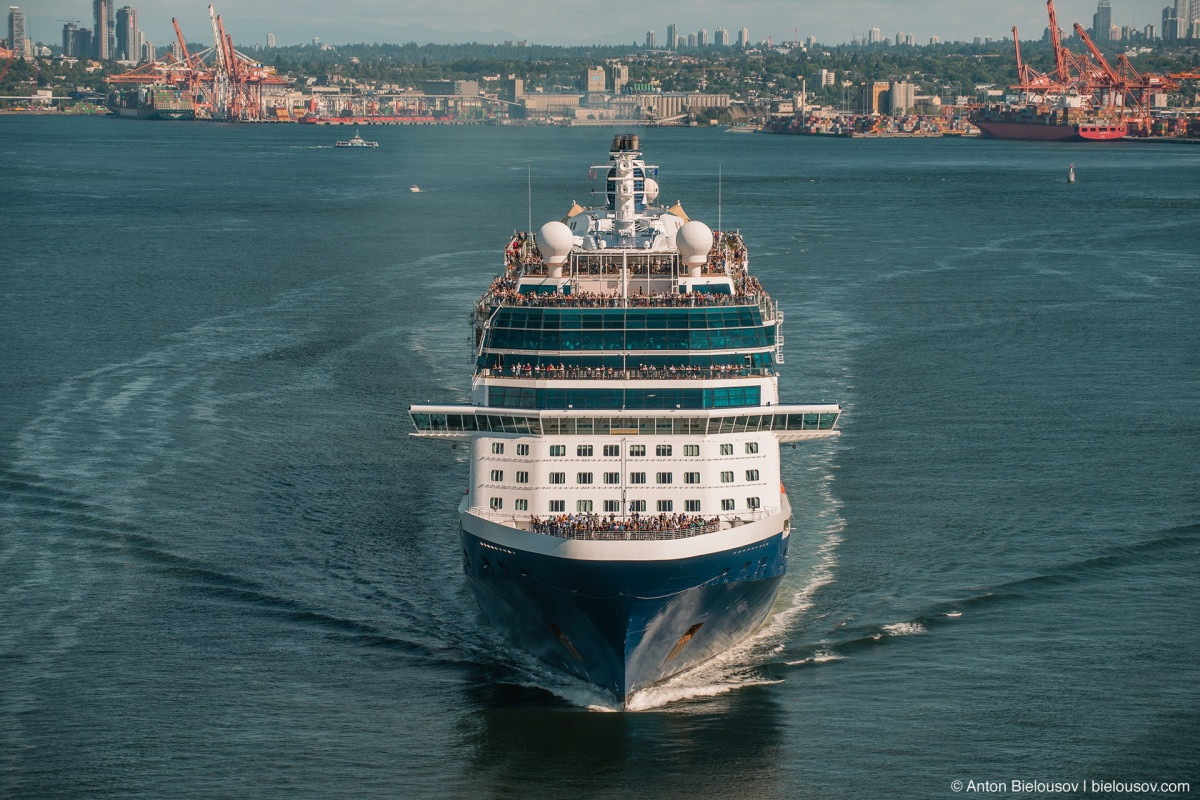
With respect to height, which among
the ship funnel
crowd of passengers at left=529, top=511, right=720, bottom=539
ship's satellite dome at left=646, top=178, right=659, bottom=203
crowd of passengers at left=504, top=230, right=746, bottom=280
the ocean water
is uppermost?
the ship funnel

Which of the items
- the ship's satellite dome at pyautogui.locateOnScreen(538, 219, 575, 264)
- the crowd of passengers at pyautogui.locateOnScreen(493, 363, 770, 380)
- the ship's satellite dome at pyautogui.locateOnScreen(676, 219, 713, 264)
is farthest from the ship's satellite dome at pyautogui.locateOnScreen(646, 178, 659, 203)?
the crowd of passengers at pyautogui.locateOnScreen(493, 363, 770, 380)

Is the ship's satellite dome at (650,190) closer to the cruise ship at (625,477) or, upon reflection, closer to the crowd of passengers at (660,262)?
the crowd of passengers at (660,262)

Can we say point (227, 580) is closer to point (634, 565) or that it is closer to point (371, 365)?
point (634, 565)

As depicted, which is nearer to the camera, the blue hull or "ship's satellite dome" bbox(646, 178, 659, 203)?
the blue hull

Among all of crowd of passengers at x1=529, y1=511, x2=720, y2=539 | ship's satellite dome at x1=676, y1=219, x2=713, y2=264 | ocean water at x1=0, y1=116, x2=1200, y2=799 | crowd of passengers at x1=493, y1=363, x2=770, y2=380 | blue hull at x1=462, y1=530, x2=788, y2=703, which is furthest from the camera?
ship's satellite dome at x1=676, y1=219, x2=713, y2=264

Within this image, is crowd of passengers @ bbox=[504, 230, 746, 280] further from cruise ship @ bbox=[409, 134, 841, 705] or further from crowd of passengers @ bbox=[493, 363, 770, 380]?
crowd of passengers @ bbox=[493, 363, 770, 380]

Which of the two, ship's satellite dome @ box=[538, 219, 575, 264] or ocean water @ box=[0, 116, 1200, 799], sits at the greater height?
ship's satellite dome @ box=[538, 219, 575, 264]
